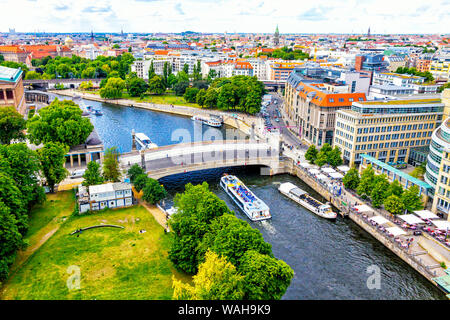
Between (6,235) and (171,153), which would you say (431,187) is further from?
(6,235)

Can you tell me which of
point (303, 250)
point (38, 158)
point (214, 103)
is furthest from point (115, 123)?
point (303, 250)

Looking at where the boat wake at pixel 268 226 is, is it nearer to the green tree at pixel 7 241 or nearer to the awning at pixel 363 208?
the awning at pixel 363 208

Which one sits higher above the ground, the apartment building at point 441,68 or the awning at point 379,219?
the apartment building at point 441,68

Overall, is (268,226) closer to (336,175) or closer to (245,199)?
(245,199)

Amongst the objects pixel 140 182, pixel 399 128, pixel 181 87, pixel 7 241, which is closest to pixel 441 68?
pixel 181 87

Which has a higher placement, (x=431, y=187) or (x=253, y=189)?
(x=431, y=187)

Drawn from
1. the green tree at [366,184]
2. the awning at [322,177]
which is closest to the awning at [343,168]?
the awning at [322,177]
